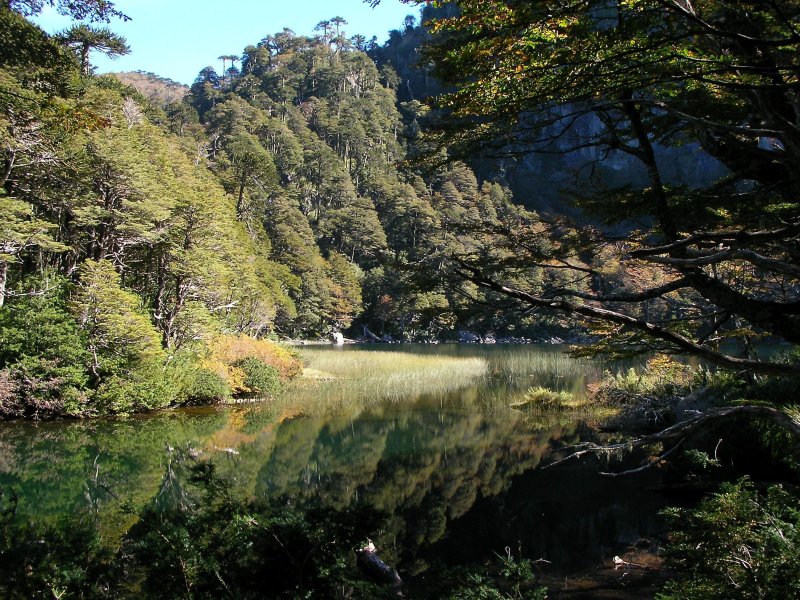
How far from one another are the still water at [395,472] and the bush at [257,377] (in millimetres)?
2073

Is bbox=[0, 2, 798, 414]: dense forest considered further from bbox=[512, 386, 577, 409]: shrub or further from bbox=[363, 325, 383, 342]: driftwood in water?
bbox=[363, 325, 383, 342]: driftwood in water

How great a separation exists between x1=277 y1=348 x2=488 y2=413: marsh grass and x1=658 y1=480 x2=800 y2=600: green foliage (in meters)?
14.0

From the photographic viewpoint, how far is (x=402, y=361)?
97.4ft

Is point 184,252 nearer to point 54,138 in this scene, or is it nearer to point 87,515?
point 54,138

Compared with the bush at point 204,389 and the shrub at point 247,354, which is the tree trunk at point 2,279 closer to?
the bush at point 204,389

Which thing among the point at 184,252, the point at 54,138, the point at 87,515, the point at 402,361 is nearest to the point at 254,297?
the point at 402,361

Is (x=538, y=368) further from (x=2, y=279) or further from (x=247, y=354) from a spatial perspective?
(x=2, y=279)

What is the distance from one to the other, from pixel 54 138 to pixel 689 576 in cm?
1566

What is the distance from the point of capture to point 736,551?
368 centimetres

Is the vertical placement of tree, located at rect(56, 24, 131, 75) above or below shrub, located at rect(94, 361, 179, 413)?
above

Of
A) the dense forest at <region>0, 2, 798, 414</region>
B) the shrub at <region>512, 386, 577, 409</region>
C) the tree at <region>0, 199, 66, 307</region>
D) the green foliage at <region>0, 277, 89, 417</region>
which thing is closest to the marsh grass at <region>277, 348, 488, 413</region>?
the dense forest at <region>0, 2, 798, 414</region>

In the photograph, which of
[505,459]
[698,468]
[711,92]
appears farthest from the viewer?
[505,459]

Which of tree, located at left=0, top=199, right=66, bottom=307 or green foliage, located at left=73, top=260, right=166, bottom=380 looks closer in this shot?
tree, located at left=0, top=199, right=66, bottom=307

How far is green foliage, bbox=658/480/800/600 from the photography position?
3.15 metres
